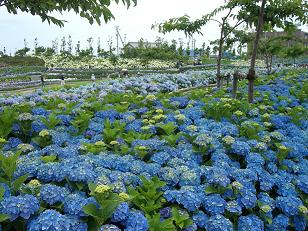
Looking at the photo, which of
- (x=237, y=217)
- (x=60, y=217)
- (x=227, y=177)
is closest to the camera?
(x=60, y=217)

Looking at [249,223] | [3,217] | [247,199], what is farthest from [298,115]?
[3,217]

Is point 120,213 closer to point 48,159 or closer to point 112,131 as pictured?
point 48,159

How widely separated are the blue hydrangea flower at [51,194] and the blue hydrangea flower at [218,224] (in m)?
1.23

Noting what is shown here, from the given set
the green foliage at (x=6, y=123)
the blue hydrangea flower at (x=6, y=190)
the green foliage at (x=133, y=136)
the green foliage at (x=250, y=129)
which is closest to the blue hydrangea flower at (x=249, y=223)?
the green foliage at (x=133, y=136)

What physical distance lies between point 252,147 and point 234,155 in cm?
26

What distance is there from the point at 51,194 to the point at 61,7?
298 centimetres

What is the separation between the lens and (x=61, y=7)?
4984 millimetres

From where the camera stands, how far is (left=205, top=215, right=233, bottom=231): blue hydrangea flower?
3164mm

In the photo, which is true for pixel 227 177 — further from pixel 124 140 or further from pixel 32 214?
pixel 32 214

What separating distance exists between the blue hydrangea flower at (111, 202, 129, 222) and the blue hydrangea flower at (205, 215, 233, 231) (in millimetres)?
800

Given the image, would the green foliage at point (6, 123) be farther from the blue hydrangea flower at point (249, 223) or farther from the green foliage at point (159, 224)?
the blue hydrangea flower at point (249, 223)

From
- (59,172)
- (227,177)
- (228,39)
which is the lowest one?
(227,177)

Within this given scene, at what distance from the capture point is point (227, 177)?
3.83m

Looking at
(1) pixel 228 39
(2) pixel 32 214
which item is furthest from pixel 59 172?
(1) pixel 228 39
